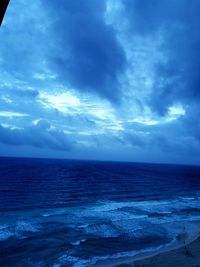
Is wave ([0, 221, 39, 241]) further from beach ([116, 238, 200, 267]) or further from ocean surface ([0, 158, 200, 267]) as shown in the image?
beach ([116, 238, 200, 267])

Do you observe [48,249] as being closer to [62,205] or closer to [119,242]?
[119,242]

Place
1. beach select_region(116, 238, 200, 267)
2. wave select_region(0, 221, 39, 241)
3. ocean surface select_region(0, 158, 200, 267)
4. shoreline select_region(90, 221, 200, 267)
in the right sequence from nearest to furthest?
1. beach select_region(116, 238, 200, 267)
2. shoreline select_region(90, 221, 200, 267)
3. ocean surface select_region(0, 158, 200, 267)
4. wave select_region(0, 221, 39, 241)

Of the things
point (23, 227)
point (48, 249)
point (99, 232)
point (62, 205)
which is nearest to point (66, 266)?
point (48, 249)

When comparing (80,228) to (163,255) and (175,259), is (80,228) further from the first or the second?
(175,259)

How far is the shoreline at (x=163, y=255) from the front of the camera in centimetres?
2247

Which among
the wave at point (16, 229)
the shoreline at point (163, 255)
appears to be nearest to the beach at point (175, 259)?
the shoreline at point (163, 255)

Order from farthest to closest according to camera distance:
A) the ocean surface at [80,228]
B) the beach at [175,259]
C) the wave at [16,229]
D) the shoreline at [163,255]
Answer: the wave at [16,229], the ocean surface at [80,228], the shoreline at [163,255], the beach at [175,259]

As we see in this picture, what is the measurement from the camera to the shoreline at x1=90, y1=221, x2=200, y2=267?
22.5 m

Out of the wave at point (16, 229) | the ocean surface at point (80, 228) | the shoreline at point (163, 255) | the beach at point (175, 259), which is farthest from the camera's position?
the wave at point (16, 229)

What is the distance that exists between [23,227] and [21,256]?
348 inches

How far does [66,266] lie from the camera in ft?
72.0

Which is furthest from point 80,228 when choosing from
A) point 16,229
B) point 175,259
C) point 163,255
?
point 175,259

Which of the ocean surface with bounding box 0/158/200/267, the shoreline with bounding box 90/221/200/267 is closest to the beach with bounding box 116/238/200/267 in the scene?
the shoreline with bounding box 90/221/200/267

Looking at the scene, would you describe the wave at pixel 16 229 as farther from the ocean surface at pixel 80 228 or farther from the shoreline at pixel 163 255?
the shoreline at pixel 163 255
